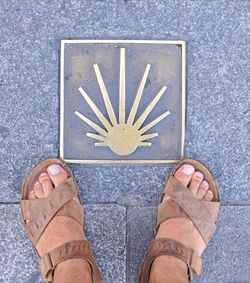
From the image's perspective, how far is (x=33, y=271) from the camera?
1.75 meters

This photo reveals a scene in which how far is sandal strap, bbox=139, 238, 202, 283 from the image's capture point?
65.0 inches

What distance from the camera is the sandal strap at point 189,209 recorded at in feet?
5.67

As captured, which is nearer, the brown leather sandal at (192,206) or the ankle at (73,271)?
the ankle at (73,271)

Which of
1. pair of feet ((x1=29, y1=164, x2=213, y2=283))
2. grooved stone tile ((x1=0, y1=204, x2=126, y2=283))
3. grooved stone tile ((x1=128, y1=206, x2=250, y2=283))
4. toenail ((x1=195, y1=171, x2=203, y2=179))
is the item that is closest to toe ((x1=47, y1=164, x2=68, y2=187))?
pair of feet ((x1=29, y1=164, x2=213, y2=283))

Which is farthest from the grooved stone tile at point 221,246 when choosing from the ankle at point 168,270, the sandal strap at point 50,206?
the sandal strap at point 50,206

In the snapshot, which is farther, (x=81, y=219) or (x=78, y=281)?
(x=81, y=219)

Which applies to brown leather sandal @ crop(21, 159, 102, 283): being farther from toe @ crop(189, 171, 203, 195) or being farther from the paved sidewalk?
toe @ crop(189, 171, 203, 195)

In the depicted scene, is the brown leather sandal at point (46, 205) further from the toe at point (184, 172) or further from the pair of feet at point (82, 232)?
the toe at point (184, 172)

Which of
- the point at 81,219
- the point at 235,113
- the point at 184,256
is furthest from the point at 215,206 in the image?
the point at 81,219

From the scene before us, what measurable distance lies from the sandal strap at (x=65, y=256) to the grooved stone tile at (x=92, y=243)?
96 mm

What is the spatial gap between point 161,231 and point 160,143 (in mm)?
337

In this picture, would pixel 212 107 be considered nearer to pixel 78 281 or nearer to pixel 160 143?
pixel 160 143

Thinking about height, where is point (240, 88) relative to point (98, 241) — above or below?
above

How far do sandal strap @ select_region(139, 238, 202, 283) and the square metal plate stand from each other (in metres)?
0.31
